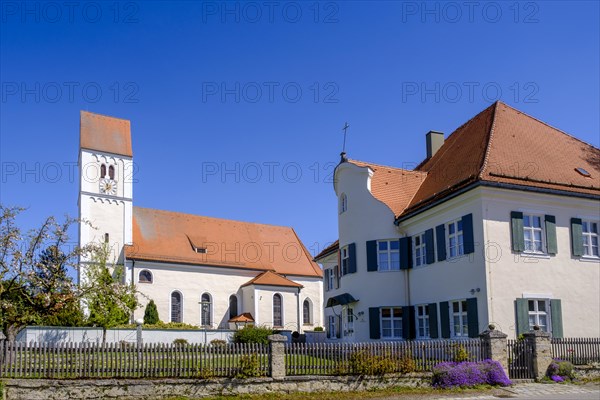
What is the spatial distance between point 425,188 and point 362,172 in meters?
2.84

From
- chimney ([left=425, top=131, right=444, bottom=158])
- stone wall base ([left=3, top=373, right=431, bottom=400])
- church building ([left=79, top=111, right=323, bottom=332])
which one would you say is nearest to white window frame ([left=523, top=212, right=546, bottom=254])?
stone wall base ([left=3, top=373, right=431, bottom=400])

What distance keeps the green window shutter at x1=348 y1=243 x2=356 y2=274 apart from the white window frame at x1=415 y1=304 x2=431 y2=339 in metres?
3.49

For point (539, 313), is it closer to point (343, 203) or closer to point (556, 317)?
point (556, 317)

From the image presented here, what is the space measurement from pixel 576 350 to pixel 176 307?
31.0 metres

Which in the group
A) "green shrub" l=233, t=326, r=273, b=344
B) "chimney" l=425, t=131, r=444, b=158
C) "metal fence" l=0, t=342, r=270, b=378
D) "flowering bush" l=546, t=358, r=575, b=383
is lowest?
"flowering bush" l=546, t=358, r=575, b=383

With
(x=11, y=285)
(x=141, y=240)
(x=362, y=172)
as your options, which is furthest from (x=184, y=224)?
(x=11, y=285)

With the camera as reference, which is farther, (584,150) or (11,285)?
(584,150)

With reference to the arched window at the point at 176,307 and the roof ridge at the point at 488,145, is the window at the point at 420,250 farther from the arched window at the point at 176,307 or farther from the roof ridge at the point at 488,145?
the arched window at the point at 176,307

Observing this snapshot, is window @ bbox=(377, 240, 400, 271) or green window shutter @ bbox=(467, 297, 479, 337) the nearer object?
green window shutter @ bbox=(467, 297, 479, 337)

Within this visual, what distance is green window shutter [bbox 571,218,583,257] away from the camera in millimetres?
23641

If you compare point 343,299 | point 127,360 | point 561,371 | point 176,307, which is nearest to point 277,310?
point 176,307

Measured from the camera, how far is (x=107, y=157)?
4872 cm

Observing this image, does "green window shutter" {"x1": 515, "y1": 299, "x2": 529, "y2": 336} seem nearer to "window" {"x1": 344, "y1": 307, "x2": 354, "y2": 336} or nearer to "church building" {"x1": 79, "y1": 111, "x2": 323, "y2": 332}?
"window" {"x1": 344, "y1": 307, "x2": 354, "y2": 336}

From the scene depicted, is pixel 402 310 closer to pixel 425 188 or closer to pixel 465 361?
pixel 425 188
